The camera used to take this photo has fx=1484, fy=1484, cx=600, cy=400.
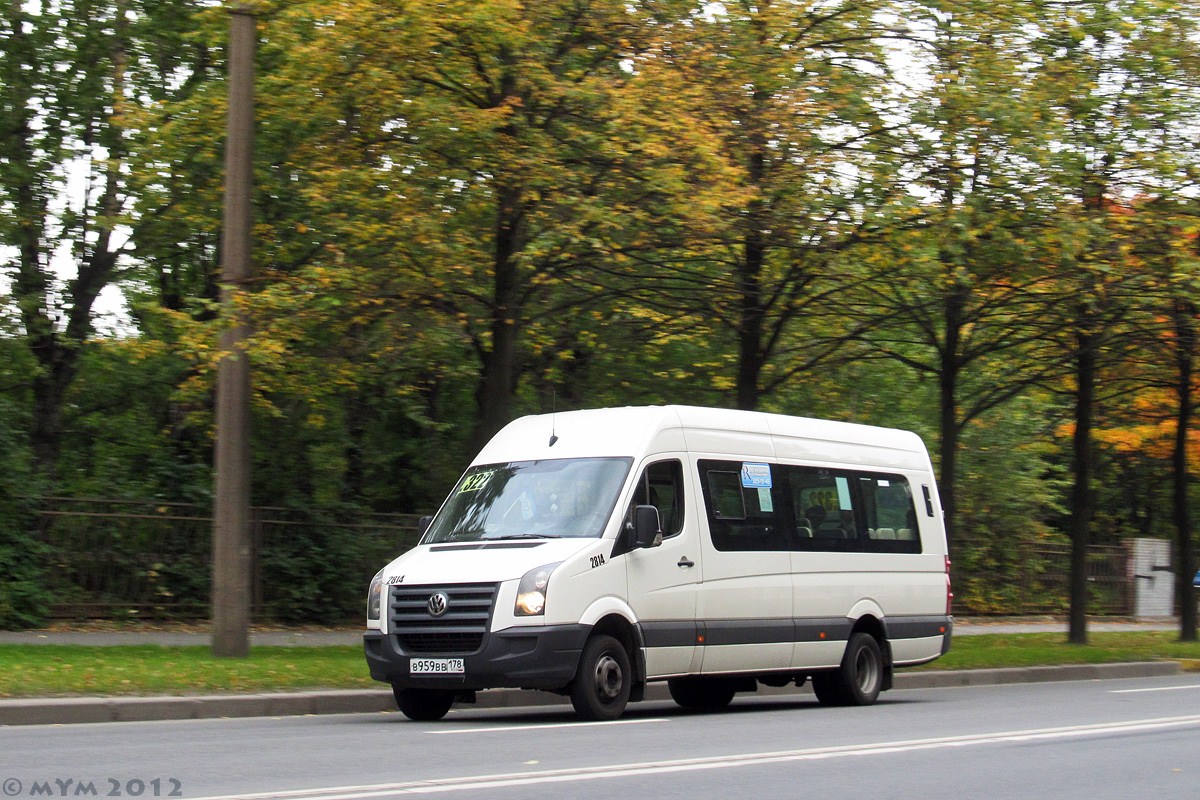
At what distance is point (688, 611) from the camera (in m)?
12.5

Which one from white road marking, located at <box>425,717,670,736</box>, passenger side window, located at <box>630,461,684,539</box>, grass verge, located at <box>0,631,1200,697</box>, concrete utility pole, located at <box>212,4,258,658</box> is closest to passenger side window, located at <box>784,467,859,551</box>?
passenger side window, located at <box>630,461,684,539</box>

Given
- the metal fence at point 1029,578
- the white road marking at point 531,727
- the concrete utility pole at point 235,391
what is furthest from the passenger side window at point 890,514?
the metal fence at point 1029,578

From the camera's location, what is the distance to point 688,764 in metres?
8.51

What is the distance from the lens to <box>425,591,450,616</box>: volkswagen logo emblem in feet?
37.6

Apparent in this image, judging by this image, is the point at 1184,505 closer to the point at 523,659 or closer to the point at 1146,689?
the point at 1146,689

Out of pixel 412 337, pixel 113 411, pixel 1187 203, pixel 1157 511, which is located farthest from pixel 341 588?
pixel 1157 511

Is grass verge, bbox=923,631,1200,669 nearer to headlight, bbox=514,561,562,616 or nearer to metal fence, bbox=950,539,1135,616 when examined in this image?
metal fence, bbox=950,539,1135,616

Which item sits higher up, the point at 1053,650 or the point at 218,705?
the point at 218,705

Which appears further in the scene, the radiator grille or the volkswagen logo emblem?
the volkswagen logo emblem

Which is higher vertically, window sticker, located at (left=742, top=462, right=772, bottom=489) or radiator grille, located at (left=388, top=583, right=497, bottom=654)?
window sticker, located at (left=742, top=462, right=772, bottom=489)

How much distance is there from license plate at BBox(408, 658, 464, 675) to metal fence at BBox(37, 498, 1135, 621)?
955 centimetres

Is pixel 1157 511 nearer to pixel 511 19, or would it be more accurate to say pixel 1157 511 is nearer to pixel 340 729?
pixel 511 19

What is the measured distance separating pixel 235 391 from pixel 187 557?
7088mm

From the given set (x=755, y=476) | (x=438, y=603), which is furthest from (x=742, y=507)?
(x=438, y=603)
